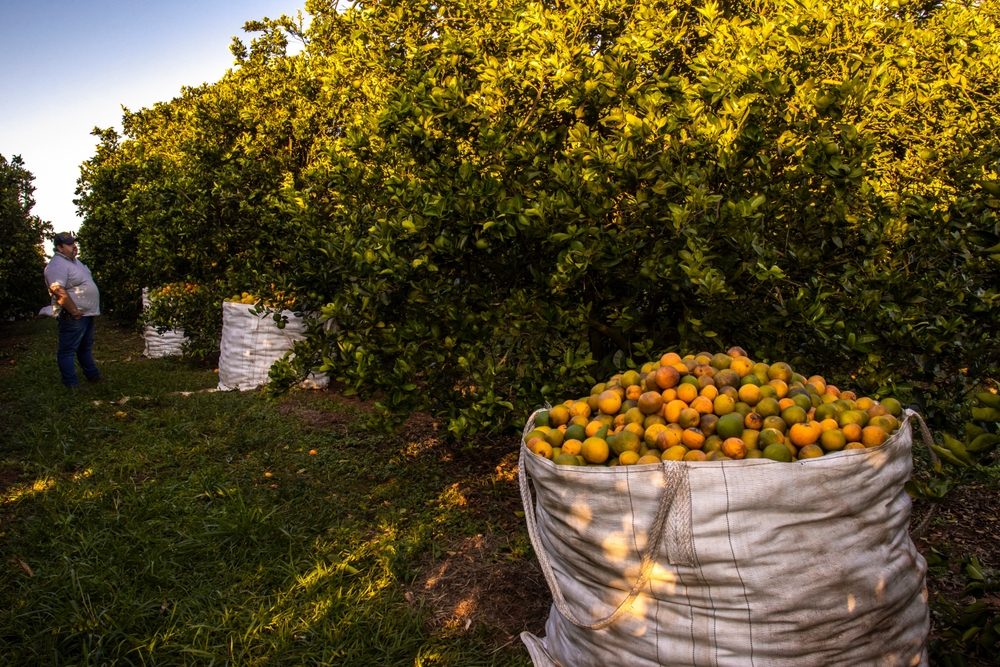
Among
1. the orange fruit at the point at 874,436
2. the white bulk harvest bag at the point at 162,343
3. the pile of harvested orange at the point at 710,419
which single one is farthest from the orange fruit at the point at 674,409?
the white bulk harvest bag at the point at 162,343

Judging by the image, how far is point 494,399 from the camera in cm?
351

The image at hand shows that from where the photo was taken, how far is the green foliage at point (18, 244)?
46.2 ft

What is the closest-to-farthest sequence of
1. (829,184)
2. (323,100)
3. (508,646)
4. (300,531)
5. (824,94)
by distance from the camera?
1. (508,646)
2. (824,94)
3. (829,184)
4. (300,531)
5. (323,100)

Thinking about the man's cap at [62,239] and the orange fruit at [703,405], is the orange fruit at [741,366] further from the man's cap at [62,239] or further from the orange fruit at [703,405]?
the man's cap at [62,239]

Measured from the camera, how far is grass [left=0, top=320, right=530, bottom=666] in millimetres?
2779

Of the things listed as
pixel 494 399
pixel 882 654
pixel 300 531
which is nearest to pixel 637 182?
pixel 494 399

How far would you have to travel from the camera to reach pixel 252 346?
24.5 ft

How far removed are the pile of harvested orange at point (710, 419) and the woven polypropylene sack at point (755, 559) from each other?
0.49 ft

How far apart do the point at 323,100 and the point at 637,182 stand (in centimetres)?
547

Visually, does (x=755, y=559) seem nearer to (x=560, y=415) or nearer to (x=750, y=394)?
(x=750, y=394)

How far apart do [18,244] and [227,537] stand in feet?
48.6

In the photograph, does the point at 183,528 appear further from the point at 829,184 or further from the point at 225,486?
the point at 829,184

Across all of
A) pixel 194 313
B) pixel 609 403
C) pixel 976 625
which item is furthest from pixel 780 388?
pixel 194 313

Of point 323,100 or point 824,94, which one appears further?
point 323,100
